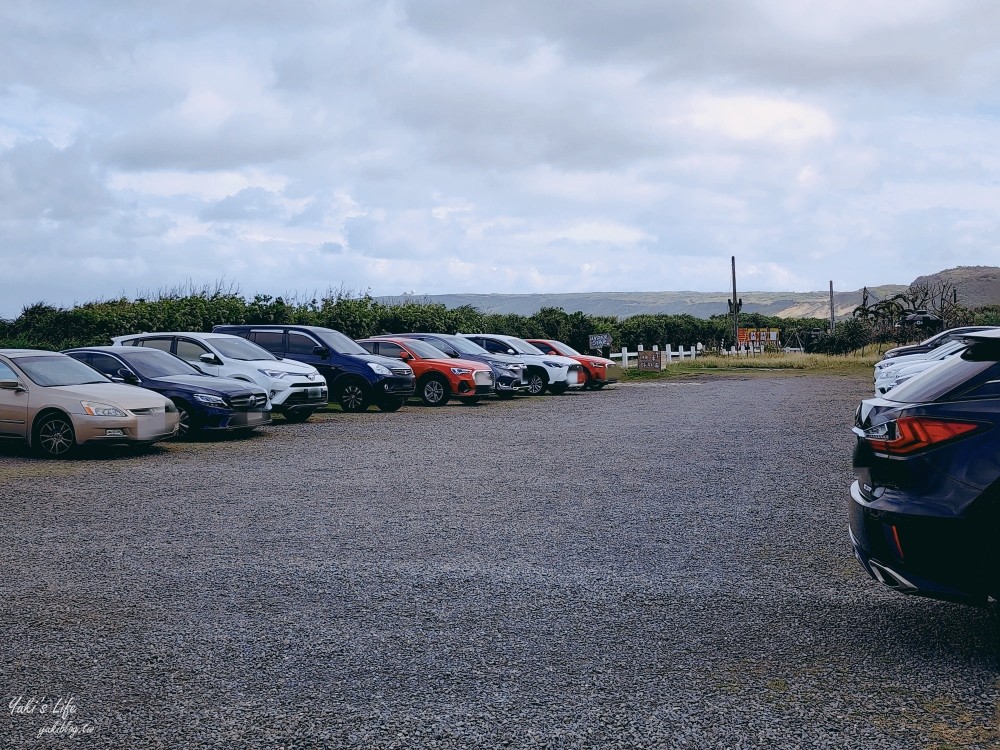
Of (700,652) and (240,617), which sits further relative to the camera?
(240,617)

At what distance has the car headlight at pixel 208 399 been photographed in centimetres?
1532

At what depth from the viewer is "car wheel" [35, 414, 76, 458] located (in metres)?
13.4

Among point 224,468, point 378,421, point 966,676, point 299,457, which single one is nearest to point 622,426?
point 378,421

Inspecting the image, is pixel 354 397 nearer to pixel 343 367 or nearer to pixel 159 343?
pixel 343 367

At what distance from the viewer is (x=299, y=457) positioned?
13289 mm

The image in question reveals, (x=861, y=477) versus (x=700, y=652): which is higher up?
(x=861, y=477)

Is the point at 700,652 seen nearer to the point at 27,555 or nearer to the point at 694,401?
the point at 27,555

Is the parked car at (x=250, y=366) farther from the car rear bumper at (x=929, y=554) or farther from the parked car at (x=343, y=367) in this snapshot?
the car rear bumper at (x=929, y=554)

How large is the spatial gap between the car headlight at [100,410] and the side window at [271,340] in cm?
782

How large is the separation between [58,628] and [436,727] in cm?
254

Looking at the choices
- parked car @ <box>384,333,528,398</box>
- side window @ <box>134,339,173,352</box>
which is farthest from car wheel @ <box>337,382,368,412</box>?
parked car @ <box>384,333,528,398</box>

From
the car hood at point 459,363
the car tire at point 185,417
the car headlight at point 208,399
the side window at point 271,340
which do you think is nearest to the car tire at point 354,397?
the side window at point 271,340

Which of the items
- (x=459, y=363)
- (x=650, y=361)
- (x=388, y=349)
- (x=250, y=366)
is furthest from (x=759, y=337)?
(x=250, y=366)

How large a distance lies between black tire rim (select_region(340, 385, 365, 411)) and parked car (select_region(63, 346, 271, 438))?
461cm
